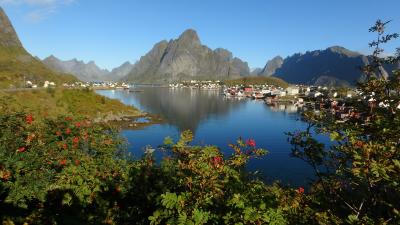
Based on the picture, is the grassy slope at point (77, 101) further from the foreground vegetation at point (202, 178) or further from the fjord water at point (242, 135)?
the foreground vegetation at point (202, 178)

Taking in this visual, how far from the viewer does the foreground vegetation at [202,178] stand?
7480mm

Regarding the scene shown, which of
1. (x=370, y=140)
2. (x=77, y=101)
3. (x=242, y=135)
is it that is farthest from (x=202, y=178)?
(x=77, y=101)

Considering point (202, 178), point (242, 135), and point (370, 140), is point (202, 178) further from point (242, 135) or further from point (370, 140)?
point (242, 135)

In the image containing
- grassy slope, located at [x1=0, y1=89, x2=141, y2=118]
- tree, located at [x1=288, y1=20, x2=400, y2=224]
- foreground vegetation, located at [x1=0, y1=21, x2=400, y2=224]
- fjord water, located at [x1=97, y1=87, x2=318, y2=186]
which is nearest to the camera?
tree, located at [x1=288, y1=20, x2=400, y2=224]

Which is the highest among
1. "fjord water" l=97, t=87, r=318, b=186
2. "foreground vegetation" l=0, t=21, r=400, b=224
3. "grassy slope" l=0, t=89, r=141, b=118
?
"foreground vegetation" l=0, t=21, r=400, b=224

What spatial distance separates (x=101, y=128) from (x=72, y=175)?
906 centimetres

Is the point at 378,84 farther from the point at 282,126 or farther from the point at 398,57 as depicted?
the point at 282,126

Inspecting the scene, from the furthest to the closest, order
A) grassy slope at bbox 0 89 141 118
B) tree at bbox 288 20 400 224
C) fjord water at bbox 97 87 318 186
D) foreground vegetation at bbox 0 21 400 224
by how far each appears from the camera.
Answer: grassy slope at bbox 0 89 141 118 < fjord water at bbox 97 87 318 186 < foreground vegetation at bbox 0 21 400 224 < tree at bbox 288 20 400 224

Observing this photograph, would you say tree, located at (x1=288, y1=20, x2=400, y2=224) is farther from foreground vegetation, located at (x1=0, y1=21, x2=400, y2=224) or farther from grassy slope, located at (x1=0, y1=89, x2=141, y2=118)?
grassy slope, located at (x1=0, y1=89, x2=141, y2=118)

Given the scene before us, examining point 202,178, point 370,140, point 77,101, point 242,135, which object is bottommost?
point 242,135

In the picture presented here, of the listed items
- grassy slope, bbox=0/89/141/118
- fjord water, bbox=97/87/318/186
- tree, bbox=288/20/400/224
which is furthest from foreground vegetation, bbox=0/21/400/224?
grassy slope, bbox=0/89/141/118

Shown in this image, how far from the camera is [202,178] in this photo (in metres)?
8.13

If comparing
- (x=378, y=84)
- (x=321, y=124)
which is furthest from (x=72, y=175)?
(x=378, y=84)

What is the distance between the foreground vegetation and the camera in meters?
7.48
